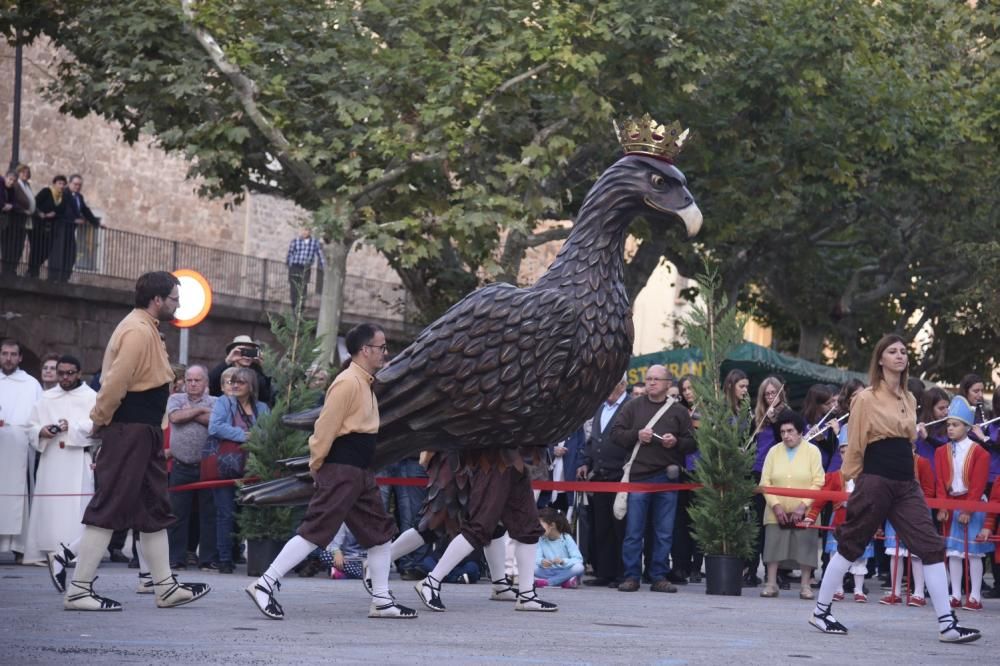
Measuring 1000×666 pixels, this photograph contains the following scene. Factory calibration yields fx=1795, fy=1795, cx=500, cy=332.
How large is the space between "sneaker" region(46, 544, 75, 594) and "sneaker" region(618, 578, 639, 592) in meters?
4.90

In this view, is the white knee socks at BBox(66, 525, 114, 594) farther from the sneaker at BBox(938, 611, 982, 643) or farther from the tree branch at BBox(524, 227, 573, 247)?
the tree branch at BBox(524, 227, 573, 247)

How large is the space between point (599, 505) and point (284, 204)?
92.0 ft

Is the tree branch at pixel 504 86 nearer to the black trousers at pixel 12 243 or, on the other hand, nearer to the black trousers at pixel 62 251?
the black trousers at pixel 12 243

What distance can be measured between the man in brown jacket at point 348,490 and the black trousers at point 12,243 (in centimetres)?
1845

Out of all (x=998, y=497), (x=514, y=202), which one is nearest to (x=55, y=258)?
(x=514, y=202)

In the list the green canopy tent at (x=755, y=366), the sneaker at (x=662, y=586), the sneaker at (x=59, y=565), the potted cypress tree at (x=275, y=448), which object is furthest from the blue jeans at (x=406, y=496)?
the green canopy tent at (x=755, y=366)

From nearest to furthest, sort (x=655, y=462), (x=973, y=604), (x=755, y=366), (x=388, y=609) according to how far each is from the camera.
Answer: (x=388, y=609) → (x=973, y=604) → (x=655, y=462) → (x=755, y=366)

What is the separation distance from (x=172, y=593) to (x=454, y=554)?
6.18 ft

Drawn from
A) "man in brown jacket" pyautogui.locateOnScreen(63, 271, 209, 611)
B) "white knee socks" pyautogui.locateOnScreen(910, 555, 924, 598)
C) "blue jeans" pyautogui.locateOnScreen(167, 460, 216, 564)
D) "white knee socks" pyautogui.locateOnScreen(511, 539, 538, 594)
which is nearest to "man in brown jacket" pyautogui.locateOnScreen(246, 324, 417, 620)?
"man in brown jacket" pyautogui.locateOnScreen(63, 271, 209, 611)

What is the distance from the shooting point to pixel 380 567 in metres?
10.9

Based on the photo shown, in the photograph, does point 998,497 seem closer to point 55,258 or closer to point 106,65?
point 106,65

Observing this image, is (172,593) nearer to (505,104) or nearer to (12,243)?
(505,104)

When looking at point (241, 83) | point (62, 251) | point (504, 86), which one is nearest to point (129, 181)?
point (62, 251)

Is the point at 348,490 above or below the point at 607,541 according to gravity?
above
